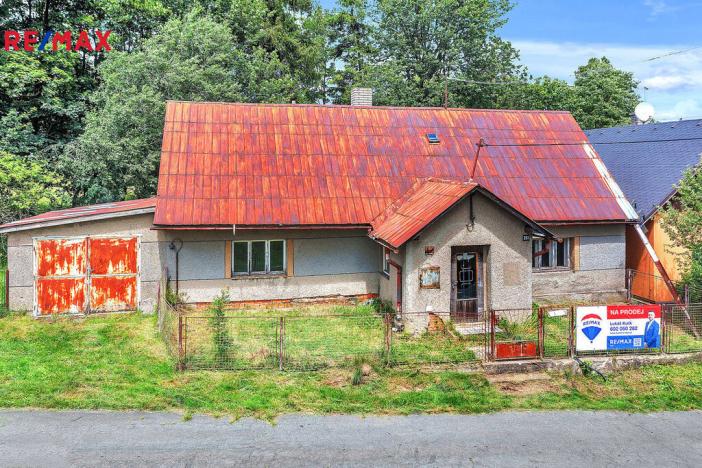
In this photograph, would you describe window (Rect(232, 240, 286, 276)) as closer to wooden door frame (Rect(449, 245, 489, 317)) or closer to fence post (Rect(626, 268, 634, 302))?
wooden door frame (Rect(449, 245, 489, 317))

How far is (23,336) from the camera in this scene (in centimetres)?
1329

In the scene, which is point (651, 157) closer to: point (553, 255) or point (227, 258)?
point (553, 255)

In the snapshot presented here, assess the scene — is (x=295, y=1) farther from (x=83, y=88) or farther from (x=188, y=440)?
(x=188, y=440)

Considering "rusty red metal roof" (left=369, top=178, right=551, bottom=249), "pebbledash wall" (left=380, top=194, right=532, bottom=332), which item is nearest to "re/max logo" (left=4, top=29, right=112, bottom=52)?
"rusty red metal roof" (left=369, top=178, right=551, bottom=249)

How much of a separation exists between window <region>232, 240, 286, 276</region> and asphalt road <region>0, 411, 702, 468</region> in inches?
279

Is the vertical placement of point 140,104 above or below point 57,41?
below

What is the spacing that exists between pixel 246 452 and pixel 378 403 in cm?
257

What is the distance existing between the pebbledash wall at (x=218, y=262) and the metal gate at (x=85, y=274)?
20 cm

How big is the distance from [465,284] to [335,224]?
3920 mm

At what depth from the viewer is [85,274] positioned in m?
15.4

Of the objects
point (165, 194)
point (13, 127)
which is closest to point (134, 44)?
point (13, 127)

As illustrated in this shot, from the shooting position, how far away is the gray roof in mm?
18172

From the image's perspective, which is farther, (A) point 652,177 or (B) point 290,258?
(A) point 652,177

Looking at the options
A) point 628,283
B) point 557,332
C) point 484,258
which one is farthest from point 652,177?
point 484,258
